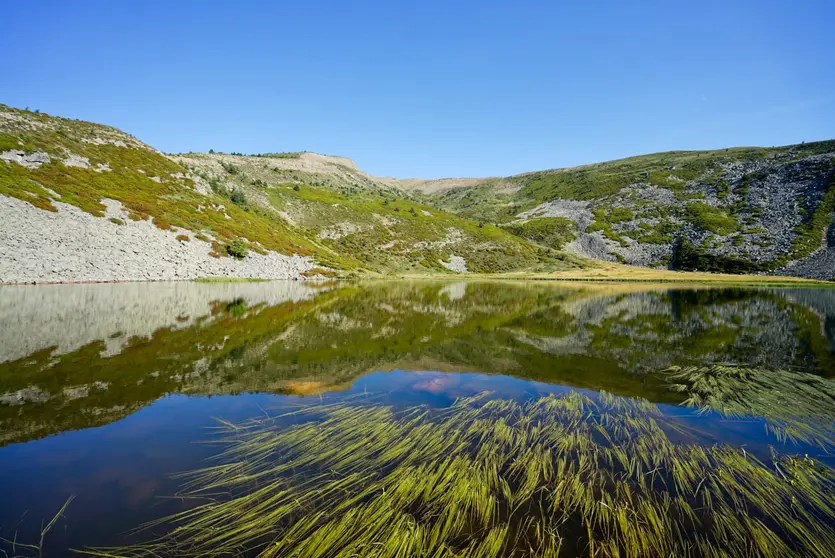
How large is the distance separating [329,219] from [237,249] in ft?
182

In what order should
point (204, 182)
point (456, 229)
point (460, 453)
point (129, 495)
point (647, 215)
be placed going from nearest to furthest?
point (129, 495), point (460, 453), point (204, 182), point (456, 229), point (647, 215)

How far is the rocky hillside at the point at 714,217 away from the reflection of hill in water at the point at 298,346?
9435 centimetres

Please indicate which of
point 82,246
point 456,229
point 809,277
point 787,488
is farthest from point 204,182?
point 809,277

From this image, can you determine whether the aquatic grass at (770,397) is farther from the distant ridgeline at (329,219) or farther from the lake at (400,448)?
the distant ridgeline at (329,219)

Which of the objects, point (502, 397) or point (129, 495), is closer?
point (129, 495)

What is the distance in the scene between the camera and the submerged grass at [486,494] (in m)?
5.45

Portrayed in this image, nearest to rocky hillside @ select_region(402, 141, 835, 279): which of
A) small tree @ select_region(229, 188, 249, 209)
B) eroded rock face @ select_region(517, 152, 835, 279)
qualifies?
eroded rock face @ select_region(517, 152, 835, 279)

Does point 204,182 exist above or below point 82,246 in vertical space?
above

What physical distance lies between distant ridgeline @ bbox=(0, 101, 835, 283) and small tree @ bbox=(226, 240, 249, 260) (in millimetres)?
206

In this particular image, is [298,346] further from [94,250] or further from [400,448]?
[94,250]

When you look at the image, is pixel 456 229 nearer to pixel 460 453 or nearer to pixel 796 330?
pixel 796 330

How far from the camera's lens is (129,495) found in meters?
6.47

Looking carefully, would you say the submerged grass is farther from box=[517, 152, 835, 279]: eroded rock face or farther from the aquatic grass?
box=[517, 152, 835, 279]: eroded rock face

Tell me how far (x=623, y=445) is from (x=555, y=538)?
433 cm
